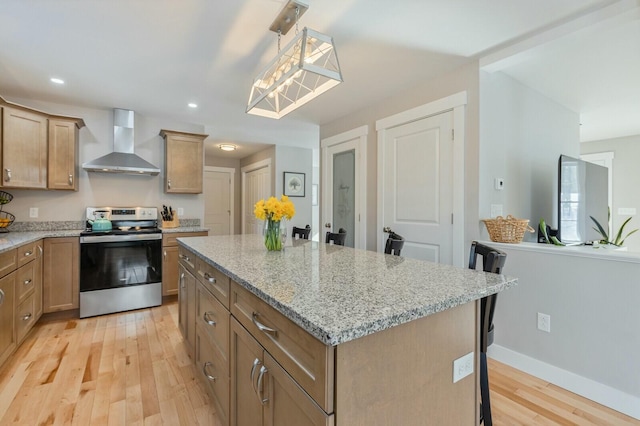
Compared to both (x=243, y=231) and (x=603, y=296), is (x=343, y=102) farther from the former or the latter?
(x=243, y=231)

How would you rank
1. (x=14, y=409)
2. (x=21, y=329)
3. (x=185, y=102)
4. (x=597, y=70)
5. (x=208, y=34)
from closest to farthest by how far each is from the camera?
(x=14, y=409) < (x=208, y=34) < (x=21, y=329) < (x=597, y=70) < (x=185, y=102)

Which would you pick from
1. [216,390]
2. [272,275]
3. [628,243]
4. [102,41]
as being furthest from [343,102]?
[628,243]

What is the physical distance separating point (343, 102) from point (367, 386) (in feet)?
10.7

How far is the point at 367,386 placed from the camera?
815 millimetres

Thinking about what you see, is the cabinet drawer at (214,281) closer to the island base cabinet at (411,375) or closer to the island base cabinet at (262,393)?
the island base cabinet at (262,393)

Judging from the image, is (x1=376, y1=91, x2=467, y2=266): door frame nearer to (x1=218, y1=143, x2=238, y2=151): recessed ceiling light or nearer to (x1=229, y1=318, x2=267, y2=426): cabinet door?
(x1=229, y1=318, x2=267, y2=426): cabinet door

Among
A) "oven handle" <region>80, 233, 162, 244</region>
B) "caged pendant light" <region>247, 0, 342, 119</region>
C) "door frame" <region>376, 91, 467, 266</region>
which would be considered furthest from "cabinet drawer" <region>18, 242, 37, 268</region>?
"door frame" <region>376, 91, 467, 266</region>

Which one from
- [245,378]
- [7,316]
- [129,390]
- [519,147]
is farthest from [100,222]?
[519,147]

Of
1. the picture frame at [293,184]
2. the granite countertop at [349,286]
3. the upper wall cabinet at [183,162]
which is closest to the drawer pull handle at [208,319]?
the granite countertop at [349,286]

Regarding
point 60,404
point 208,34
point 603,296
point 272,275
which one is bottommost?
point 60,404

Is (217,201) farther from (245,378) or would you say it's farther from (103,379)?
(245,378)

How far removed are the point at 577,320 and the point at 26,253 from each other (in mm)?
4221

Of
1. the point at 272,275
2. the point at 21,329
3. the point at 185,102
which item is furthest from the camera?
the point at 185,102

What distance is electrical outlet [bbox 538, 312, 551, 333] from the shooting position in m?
2.10
